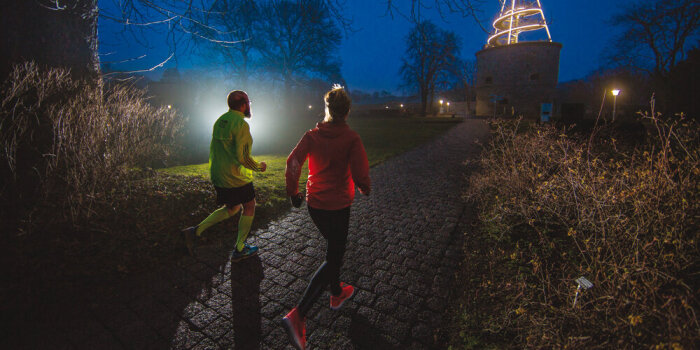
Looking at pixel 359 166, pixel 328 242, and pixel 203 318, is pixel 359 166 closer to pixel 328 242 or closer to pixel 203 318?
pixel 328 242

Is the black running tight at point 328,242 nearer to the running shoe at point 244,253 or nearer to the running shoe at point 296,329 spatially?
the running shoe at point 296,329

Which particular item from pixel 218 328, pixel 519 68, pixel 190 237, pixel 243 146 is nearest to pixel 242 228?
pixel 190 237

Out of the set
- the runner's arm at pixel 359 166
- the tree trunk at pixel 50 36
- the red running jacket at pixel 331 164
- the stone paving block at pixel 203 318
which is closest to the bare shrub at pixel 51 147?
the tree trunk at pixel 50 36

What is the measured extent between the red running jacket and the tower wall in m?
39.5

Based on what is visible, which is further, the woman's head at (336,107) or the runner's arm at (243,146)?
the runner's arm at (243,146)

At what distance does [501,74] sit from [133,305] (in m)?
45.1

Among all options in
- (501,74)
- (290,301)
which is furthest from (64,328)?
(501,74)

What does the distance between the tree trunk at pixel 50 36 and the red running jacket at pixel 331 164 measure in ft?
12.3

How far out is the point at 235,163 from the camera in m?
3.30

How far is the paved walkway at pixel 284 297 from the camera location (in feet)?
8.01

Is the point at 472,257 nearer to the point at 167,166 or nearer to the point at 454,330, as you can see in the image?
the point at 454,330

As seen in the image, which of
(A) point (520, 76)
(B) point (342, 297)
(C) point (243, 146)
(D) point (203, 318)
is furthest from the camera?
(A) point (520, 76)

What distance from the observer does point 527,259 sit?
11.6ft

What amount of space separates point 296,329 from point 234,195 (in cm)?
174
